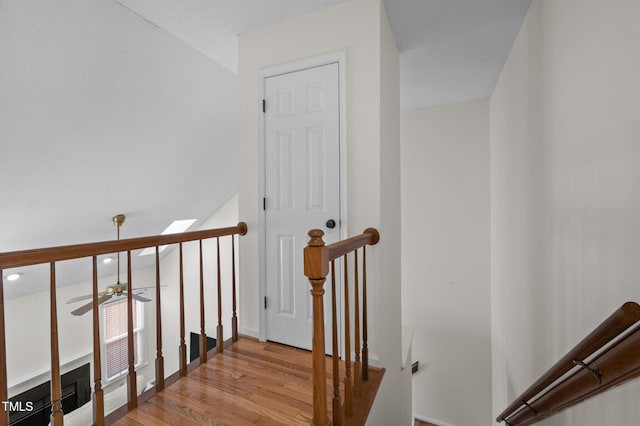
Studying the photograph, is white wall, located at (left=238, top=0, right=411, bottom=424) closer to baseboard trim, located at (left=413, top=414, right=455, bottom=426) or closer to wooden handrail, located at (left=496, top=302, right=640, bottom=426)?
wooden handrail, located at (left=496, top=302, right=640, bottom=426)

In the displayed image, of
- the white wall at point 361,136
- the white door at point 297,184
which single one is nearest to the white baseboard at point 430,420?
the white wall at point 361,136

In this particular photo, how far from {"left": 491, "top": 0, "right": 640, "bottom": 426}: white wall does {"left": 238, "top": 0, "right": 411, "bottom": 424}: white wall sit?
0.94 m

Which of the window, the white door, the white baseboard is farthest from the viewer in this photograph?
the window

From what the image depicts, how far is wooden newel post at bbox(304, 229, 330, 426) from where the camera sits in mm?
1250

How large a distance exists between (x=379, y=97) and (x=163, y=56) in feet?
6.29

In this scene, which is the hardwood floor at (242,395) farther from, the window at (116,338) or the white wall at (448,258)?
the window at (116,338)

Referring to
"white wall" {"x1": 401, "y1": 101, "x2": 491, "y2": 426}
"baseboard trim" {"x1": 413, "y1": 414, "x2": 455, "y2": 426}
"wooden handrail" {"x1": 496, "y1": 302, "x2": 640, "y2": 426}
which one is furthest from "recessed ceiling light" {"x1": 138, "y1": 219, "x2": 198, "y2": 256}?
"wooden handrail" {"x1": 496, "y1": 302, "x2": 640, "y2": 426}

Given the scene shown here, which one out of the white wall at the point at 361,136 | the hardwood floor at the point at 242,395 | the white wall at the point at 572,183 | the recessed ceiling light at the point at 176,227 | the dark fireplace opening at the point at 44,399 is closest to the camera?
the white wall at the point at 572,183

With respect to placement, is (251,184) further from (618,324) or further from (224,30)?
(618,324)

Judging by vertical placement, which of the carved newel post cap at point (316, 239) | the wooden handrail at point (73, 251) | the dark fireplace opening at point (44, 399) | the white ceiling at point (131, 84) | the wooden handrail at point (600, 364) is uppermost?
the white ceiling at point (131, 84)

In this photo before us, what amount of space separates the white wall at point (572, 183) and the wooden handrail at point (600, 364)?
0.60 feet

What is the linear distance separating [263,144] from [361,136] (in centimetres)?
79

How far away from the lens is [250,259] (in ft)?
8.20

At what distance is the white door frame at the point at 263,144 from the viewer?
2.15 metres
